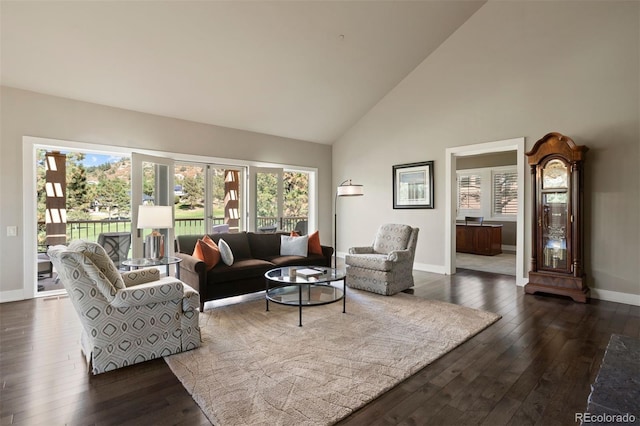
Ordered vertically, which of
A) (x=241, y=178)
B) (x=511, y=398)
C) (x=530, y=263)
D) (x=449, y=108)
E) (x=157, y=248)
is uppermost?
(x=449, y=108)

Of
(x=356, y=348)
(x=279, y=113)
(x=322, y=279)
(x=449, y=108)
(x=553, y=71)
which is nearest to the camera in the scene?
(x=356, y=348)

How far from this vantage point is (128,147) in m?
5.23

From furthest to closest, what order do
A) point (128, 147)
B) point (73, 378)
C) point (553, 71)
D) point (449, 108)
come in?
point (449, 108), point (128, 147), point (553, 71), point (73, 378)

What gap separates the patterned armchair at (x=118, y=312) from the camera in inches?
94.7

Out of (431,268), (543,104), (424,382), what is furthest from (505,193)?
(424,382)

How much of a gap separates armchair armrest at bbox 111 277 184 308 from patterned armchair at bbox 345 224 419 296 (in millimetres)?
2709

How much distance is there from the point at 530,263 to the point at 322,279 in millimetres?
3493

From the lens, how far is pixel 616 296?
433cm

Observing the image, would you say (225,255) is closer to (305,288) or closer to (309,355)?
(305,288)

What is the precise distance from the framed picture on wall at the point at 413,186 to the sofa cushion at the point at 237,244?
3403mm

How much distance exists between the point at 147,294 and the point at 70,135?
140 inches

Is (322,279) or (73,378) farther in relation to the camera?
(322,279)

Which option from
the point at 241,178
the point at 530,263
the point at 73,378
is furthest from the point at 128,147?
the point at 530,263

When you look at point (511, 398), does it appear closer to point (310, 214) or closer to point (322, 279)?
point (322, 279)
